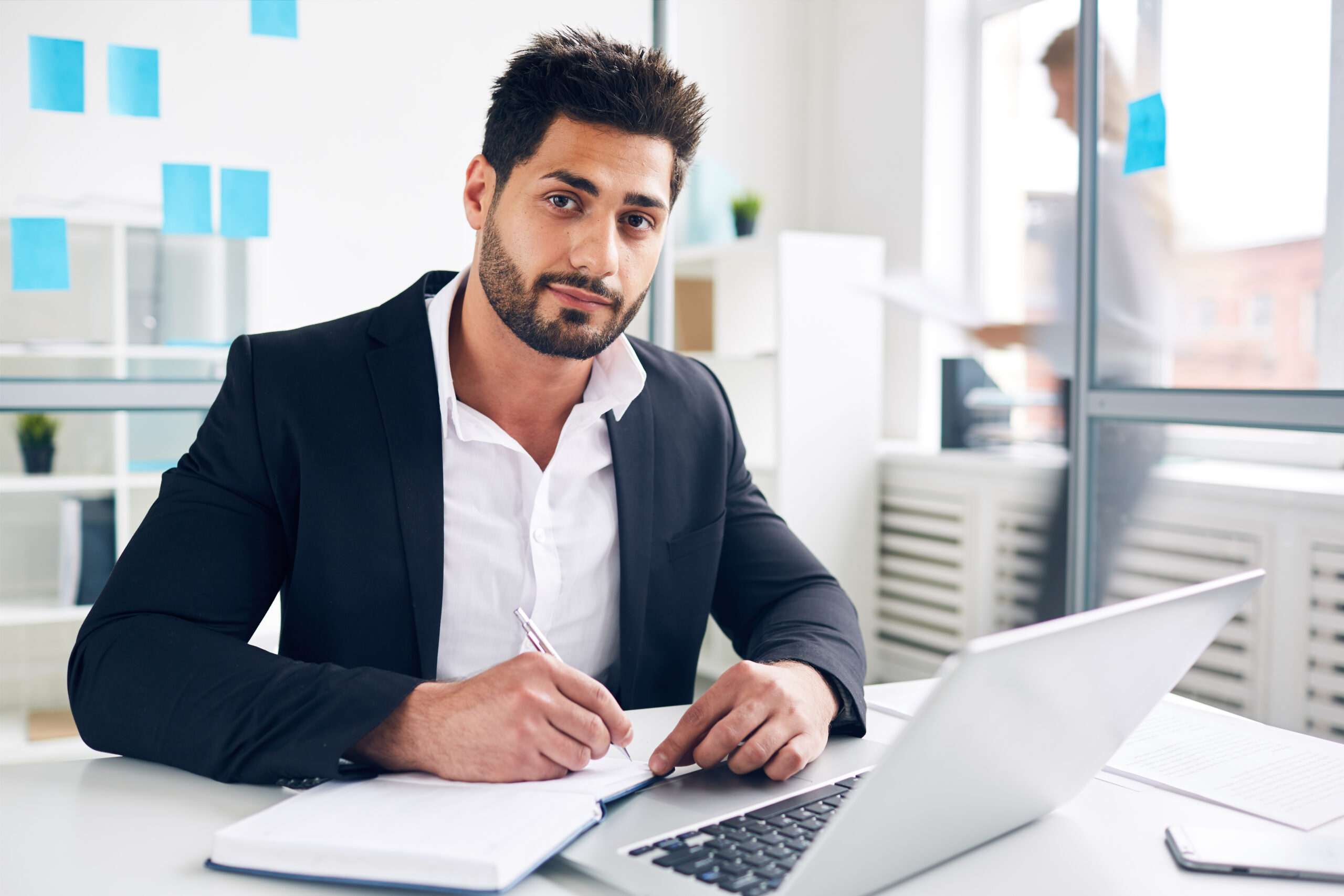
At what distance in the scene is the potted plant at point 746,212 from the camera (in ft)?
11.5

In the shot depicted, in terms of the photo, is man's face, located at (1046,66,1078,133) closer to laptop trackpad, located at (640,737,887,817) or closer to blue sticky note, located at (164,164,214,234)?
blue sticky note, located at (164,164,214,234)

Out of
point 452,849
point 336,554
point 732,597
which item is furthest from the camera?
point 732,597

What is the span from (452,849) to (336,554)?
528 mm

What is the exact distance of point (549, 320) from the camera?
4.03 ft

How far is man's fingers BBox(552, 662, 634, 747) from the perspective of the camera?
0.81m

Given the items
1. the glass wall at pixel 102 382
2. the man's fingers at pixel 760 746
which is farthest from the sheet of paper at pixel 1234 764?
the glass wall at pixel 102 382

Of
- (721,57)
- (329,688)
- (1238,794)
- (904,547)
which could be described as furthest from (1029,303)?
(329,688)

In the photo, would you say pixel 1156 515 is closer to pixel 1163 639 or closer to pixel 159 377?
pixel 1163 639

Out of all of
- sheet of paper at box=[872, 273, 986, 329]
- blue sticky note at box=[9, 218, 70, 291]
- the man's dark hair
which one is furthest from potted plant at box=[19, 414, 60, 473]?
sheet of paper at box=[872, 273, 986, 329]

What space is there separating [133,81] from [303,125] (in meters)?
0.31

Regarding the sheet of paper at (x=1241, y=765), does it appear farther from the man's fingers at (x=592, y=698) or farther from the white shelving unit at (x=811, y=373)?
the white shelving unit at (x=811, y=373)

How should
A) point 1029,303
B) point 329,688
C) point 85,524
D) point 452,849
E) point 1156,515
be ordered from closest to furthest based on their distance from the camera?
1. point 452,849
2. point 329,688
3. point 85,524
4. point 1156,515
5. point 1029,303

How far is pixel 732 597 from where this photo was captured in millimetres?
1338

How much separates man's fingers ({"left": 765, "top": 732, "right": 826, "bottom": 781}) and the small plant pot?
1.98 metres
